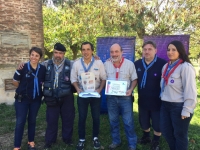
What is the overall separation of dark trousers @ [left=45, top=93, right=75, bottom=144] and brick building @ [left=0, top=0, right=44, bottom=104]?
4.18 m

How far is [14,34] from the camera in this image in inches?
296

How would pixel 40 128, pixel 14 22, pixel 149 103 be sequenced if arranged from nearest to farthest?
1. pixel 149 103
2. pixel 40 128
3. pixel 14 22

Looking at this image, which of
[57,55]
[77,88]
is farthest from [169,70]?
[57,55]

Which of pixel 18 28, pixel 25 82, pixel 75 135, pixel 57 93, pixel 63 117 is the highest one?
pixel 18 28

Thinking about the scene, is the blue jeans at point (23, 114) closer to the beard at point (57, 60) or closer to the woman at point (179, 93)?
the beard at point (57, 60)

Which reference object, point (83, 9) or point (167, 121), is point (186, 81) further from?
point (83, 9)

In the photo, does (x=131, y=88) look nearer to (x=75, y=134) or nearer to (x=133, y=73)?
(x=133, y=73)

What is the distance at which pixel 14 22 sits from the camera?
7.47 m

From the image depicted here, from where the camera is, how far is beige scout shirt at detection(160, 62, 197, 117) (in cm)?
297

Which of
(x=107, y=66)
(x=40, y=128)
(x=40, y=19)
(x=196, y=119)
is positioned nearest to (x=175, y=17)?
(x=196, y=119)

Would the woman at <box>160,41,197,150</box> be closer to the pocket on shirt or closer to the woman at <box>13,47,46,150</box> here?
the pocket on shirt

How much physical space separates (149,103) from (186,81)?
1.03 meters

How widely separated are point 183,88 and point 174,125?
60 centimetres

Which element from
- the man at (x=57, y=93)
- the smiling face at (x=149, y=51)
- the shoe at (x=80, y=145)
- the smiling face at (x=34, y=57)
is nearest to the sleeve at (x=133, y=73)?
the smiling face at (x=149, y=51)
